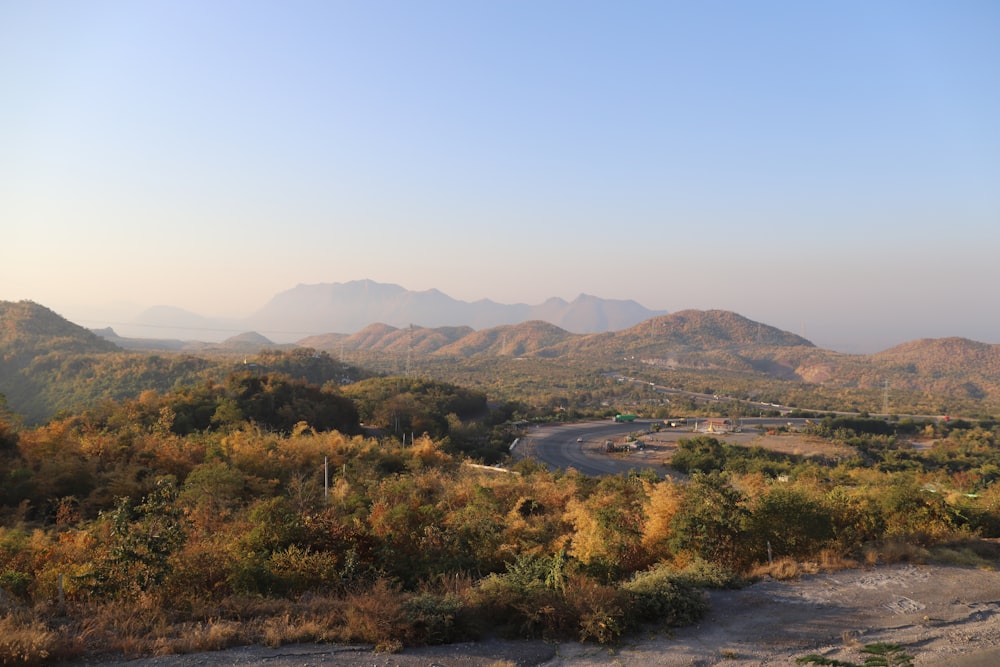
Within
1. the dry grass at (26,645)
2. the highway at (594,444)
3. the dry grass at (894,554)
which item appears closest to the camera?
the dry grass at (26,645)

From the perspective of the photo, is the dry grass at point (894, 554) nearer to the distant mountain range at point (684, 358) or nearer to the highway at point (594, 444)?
the highway at point (594, 444)

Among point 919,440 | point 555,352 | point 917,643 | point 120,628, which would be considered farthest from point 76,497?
point 555,352

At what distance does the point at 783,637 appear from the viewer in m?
7.59

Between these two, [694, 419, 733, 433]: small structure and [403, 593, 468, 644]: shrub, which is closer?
[403, 593, 468, 644]: shrub

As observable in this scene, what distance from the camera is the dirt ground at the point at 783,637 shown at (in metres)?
6.76

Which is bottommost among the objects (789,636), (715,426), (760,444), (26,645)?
(715,426)

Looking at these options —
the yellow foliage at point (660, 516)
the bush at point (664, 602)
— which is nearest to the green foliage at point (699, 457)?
the yellow foliage at point (660, 516)

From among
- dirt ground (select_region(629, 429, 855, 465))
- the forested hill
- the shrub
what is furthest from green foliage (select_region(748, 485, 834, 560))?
the forested hill

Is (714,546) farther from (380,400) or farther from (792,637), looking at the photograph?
(380,400)

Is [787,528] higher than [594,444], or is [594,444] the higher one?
[787,528]

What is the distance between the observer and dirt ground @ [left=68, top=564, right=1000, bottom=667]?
6758 millimetres

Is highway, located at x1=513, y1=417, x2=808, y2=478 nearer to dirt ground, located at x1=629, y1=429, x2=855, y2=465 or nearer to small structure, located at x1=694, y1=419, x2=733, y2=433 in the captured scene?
dirt ground, located at x1=629, y1=429, x2=855, y2=465

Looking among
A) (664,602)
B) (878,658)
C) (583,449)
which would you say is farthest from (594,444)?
(878,658)

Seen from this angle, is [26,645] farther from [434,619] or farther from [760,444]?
[760,444]
